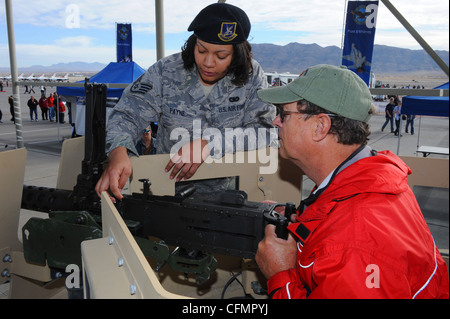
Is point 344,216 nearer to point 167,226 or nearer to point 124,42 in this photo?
point 167,226

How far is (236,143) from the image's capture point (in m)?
2.23

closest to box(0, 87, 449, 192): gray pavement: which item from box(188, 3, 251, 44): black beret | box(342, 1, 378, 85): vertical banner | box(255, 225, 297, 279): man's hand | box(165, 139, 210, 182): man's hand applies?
box(342, 1, 378, 85): vertical banner

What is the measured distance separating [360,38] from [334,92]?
578 centimetres

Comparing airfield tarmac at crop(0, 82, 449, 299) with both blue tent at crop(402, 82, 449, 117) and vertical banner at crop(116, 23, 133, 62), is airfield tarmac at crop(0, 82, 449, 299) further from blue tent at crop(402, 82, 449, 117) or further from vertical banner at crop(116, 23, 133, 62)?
vertical banner at crop(116, 23, 133, 62)

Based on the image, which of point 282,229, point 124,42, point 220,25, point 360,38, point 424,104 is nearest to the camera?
point 282,229

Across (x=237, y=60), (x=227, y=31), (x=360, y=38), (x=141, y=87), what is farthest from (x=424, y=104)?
(x=141, y=87)

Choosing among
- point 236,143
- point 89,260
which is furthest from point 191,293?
point 89,260

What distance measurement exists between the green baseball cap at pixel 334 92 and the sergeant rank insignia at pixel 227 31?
0.70m

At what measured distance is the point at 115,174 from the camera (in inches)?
68.5

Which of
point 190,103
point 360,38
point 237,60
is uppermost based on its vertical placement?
point 360,38

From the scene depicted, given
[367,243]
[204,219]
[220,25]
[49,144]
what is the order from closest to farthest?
[367,243]
[204,219]
[220,25]
[49,144]

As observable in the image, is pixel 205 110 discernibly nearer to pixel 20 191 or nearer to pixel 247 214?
pixel 247 214

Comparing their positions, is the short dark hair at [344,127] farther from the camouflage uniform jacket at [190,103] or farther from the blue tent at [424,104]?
the blue tent at [424,104]
